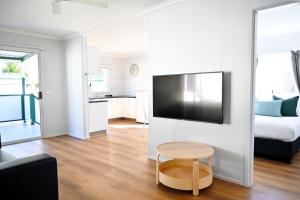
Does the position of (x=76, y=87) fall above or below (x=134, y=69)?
below

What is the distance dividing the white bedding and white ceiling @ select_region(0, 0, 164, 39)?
264cm

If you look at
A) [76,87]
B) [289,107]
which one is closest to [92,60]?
[76,87]

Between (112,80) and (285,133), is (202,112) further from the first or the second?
(112,80)

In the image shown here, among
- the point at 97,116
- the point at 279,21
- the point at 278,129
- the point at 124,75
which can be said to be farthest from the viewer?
the point at 124,75

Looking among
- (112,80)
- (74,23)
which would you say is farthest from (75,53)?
(112,80)

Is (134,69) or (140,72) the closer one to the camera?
(140,72)

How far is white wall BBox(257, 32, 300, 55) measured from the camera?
15.6ft

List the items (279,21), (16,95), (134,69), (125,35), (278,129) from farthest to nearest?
(134,69) → (16,95) → (125,35) → (279,21) → (278,129)

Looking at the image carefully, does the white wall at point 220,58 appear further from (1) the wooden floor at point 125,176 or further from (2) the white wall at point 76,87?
(2) the white wall at point 76,87

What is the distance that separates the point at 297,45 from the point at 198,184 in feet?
14.0

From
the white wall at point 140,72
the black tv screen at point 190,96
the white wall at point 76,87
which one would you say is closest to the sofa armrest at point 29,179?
the black tv screen at point 190,96

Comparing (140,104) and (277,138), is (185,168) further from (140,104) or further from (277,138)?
(140,104)

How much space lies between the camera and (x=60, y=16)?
376 cm

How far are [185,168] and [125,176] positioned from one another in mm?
844
